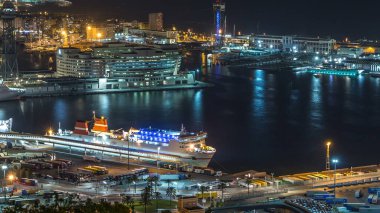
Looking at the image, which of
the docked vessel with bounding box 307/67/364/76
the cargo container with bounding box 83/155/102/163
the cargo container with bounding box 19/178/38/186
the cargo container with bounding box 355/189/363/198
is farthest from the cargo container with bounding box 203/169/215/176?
the docked vessel with bounding box 307/67/364/76

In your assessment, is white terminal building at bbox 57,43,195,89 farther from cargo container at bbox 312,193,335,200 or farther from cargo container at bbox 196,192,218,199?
cargo container at bbox 312,193,335,200

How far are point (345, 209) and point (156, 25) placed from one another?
27.9 metres

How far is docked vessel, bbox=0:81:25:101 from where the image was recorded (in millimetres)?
14445

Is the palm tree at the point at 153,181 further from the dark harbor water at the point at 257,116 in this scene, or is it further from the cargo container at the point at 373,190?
the cargo container at the point at 373,190

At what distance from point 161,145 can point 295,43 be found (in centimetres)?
1796

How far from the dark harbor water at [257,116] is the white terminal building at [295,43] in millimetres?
7343

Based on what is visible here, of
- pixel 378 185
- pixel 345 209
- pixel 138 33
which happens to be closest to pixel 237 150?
pixel 378 185

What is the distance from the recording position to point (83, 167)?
27.2 feet

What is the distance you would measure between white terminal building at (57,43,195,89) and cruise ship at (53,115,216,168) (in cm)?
690

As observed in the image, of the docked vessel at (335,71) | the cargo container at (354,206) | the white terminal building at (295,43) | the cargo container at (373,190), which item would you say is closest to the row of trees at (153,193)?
the cargo container at (354,206)

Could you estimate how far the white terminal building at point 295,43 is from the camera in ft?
82.9

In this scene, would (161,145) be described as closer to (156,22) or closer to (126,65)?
(126,65)

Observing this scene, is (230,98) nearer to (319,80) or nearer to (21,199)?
(319,80)

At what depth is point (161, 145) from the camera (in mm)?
9070
